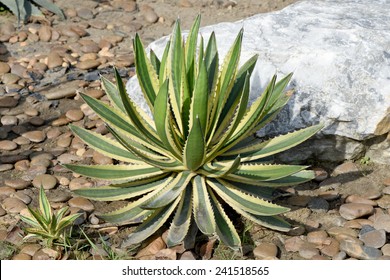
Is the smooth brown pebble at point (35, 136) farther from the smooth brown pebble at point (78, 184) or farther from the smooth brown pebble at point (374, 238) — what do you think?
the smooth brown pebble at point (374, 238)

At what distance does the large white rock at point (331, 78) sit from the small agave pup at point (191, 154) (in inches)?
15.2

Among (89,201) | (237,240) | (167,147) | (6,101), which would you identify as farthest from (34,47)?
(237,240)

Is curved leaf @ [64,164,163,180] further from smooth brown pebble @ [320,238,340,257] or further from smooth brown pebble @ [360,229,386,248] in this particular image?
smooth brown pebble @ [360,229,386,248]

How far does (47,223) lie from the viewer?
3332 mm

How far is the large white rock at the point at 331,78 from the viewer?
386cm

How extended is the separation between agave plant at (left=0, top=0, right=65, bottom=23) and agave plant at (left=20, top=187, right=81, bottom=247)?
8.38ft

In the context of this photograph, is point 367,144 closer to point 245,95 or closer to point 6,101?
point 245,95

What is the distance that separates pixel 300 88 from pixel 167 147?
967 mm

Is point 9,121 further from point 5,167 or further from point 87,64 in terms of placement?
point 87,64

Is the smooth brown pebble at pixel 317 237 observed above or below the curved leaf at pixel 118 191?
below

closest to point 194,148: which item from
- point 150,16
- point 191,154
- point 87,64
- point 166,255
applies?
point 191,154

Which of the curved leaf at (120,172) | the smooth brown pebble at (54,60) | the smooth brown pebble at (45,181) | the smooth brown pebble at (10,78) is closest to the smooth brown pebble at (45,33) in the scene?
the smooth brown pebble at (54,60)

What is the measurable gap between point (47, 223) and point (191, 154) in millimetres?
748

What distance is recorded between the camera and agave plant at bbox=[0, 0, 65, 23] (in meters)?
5.53
